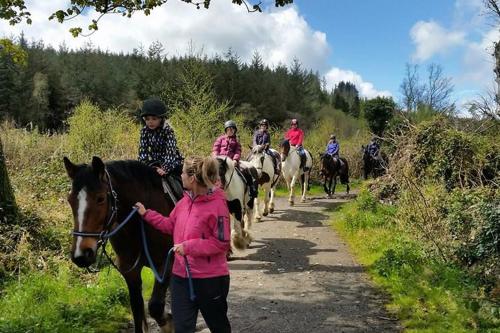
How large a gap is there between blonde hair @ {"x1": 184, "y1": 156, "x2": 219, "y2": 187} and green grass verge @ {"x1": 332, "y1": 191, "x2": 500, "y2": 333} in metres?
3.23

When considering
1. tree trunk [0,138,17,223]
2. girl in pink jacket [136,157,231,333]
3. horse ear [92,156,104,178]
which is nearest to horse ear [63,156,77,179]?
horse ear [92,156,104,178]

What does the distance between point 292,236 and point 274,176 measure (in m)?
3.36

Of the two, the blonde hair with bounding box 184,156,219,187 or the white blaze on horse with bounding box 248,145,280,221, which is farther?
the white blaze on horse with bounding box 248,145,280,221

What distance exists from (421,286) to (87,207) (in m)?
4.88

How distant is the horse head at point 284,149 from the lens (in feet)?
48.7

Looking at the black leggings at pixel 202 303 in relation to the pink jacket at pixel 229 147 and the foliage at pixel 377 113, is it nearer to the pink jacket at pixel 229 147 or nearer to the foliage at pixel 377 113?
the pink jacket at pixel 229 147

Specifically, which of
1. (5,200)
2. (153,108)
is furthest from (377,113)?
(153,108)

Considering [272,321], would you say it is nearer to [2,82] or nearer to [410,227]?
[410,227]

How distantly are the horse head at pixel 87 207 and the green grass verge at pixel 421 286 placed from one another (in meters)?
3.70

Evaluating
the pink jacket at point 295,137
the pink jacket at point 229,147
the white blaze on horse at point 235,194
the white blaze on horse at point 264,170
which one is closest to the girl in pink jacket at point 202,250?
the white blaze on horse at point 235,194

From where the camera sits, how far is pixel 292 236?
10312 millimetres

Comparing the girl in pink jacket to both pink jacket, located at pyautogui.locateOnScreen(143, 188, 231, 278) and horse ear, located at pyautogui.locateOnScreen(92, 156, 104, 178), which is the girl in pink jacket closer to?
pink jacket, located at pyautogui.locateOnScreen(143, 188, 231, 278)

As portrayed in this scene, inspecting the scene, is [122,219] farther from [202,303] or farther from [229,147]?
[229,147]

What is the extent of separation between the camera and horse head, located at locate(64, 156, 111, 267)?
10.2 ft
